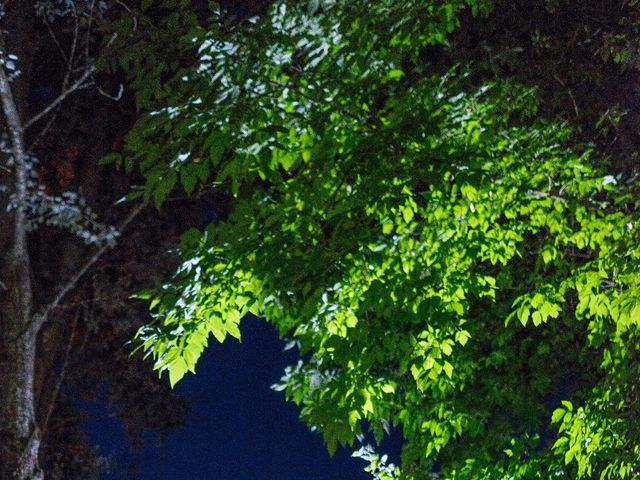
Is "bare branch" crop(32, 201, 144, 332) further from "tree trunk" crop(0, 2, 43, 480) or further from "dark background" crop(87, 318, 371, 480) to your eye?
"dark background" crop(87, 318, 371, 480)

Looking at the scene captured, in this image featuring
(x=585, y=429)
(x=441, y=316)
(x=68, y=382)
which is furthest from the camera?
(x=68, y=382)

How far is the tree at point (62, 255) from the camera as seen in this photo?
1277cm

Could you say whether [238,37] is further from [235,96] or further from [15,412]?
[15,412]

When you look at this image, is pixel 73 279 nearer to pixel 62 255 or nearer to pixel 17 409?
pixel 62 255

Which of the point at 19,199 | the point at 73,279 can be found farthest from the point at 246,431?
the point at 19,199

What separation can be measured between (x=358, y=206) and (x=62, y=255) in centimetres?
993

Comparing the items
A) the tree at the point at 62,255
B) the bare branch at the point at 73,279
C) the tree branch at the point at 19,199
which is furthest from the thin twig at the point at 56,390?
the tree branch at the point at 19,199

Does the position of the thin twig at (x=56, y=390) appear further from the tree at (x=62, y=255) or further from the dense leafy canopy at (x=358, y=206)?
the dense leafy canopy at (x=358, y=206)

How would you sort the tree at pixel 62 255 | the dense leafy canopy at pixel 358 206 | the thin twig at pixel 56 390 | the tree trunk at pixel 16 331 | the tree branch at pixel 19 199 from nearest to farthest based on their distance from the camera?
the dense leafy canopy at pixel 358 206
the tree branch at pixel 19 199
the tree trunk at pixel 16 331
the tree at pixel 62 255
the thin twig at pixel 56 390

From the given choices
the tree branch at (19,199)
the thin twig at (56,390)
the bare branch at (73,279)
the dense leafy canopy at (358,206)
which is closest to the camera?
the dense leafy canopy at (358,206)

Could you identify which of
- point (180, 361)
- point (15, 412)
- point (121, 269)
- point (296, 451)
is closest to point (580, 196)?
point (180, 361)

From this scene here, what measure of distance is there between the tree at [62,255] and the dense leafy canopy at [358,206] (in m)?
7.14

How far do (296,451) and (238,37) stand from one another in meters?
44.9

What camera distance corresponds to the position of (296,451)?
49.2m
